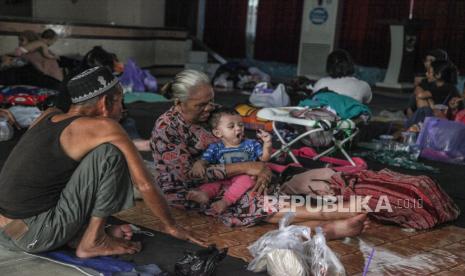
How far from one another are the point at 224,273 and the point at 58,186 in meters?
0.82

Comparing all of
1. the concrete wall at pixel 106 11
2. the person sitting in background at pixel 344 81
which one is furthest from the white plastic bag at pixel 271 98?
the concrete wall at pixel 106 11

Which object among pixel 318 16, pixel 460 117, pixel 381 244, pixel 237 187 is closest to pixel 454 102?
pixel 460 117

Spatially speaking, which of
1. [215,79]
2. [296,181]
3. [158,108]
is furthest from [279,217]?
[215,79]

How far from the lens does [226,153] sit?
3561 millimetres

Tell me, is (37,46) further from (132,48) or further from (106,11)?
(106,11)

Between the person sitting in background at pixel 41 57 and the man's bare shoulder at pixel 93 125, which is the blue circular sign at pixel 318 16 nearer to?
the person sitting in background at pixel 41 57

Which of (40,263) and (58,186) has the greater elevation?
(58,186)

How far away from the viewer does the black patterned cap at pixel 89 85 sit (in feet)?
8.56

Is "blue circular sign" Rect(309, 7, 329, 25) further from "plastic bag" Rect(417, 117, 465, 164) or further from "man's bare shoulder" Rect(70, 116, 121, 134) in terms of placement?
"man's bare shoulder" Rect(70, 116, 121, 134)

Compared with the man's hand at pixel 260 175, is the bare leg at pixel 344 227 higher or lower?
lower

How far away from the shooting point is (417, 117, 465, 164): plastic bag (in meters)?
5.71

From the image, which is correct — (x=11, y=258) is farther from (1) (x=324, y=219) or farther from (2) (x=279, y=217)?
(1) (x=324, y=219)

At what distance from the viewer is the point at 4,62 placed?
7492mm

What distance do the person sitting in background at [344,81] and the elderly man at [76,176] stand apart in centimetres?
340
